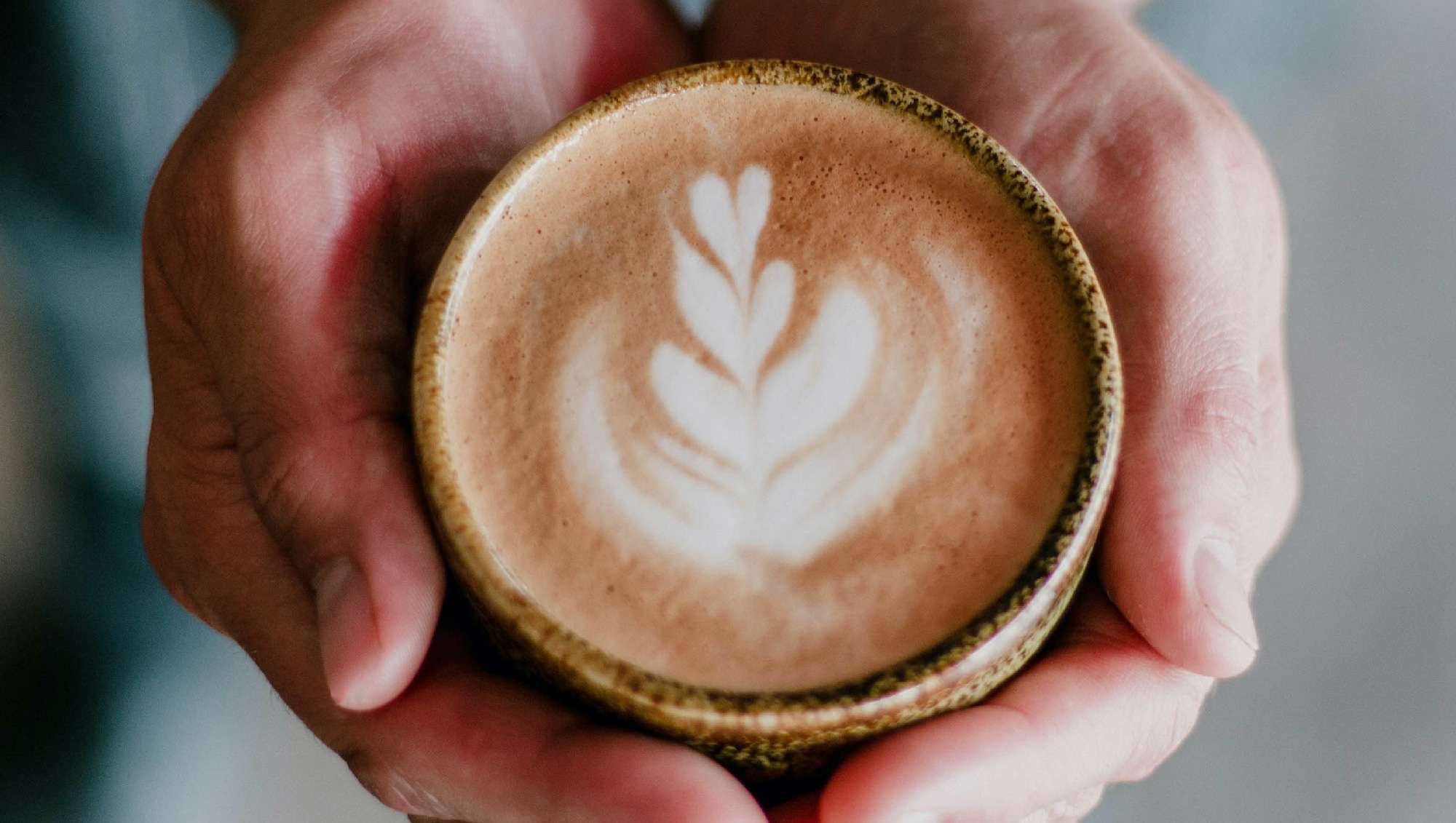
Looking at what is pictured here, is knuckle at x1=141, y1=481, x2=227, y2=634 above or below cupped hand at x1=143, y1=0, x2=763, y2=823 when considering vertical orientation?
below

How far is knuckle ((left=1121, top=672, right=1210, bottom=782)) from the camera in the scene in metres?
0.97

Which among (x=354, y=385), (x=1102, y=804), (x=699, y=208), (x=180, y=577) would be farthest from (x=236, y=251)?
(x=1102, y=804)

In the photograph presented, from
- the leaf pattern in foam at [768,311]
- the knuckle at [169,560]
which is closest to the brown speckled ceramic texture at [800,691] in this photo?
the leaf pattern in foam at [768,311]

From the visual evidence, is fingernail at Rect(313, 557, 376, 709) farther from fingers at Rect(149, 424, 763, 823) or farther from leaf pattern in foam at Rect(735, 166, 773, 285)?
leaf pattern in foam at Rect(735, 166, 773, 285)

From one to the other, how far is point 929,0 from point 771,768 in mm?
979

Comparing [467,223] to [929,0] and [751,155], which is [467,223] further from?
[929,0]

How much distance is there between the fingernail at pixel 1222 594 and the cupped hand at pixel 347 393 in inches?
16.7

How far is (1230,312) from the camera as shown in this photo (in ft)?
3.47

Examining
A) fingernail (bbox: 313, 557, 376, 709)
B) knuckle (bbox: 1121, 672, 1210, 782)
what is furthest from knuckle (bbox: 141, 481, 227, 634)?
knuckle (bbox: 1121, 672, 1210, 782)

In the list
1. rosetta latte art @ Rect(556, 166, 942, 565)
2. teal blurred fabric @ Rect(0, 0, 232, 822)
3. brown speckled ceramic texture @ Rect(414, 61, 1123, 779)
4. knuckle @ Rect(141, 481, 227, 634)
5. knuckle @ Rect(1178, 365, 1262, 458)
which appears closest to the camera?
brown speckled ceramic texture @ Rect(414, 61, 1123, 779)

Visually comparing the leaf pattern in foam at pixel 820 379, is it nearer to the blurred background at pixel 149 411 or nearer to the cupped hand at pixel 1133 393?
the cupped hand at pixel 1133 393

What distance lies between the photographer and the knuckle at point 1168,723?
3.18 feet

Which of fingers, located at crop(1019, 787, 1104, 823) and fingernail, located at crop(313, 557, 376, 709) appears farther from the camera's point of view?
fingers, located at crop(1019, 787, 1104, 823)

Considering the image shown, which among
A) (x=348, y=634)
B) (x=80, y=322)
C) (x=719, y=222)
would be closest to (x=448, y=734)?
(x=348, y=634)
